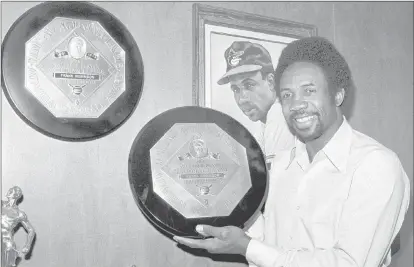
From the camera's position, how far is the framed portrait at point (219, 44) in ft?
6.25

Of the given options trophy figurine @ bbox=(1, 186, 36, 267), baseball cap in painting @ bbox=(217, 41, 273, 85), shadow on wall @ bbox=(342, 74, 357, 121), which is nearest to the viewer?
trophy figurine @ bbox=(1, 186, 36, 267)

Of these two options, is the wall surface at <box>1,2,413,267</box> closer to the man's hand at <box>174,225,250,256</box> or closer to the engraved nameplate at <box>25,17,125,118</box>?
the engraved nameplate at <box>25,17,125,118</box>

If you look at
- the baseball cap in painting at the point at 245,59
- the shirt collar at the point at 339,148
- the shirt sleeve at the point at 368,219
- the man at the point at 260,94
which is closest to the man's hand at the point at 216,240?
the shirt sleeve at the point at 368,219

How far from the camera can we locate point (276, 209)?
1771 mm

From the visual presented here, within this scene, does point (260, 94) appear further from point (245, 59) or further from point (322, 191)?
point (322, 191)

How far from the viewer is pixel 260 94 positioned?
205 centimetres

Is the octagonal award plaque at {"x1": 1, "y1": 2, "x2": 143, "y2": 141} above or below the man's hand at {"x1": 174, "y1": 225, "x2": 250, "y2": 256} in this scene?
above

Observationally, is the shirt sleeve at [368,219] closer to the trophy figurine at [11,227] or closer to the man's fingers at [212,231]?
the man's fingers at [212,231]

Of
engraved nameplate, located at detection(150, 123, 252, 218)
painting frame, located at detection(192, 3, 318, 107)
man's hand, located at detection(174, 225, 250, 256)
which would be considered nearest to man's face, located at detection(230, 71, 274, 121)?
painting frame, located at detection(192, 3, 318, 107)

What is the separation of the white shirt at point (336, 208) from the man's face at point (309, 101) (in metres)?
0.08

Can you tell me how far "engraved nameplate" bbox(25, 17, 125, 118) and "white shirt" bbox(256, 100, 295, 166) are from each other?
73 centimetres

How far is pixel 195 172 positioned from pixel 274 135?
22.1 inches

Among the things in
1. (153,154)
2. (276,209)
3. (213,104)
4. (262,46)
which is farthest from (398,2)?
(153,154)

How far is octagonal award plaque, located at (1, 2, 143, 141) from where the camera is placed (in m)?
1.53
